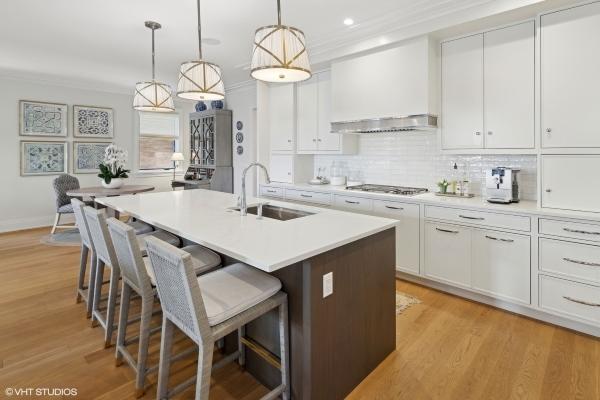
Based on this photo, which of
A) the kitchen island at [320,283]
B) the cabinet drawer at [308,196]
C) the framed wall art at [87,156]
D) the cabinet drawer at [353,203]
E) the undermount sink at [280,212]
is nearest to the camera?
the kitchen island at [320,283]

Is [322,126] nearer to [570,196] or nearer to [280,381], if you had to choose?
[570,196]

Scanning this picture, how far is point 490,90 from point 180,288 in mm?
3073

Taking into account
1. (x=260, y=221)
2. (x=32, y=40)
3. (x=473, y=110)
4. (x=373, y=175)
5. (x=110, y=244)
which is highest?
(x=32, y=40)

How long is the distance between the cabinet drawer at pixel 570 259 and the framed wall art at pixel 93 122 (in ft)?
23.2

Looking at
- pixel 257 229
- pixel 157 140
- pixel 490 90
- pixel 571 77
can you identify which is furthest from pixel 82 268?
pixel 157 140

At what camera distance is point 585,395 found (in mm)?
1914

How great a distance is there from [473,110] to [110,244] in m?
3.22

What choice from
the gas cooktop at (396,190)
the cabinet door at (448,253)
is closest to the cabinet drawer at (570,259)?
the cabinet door at (448,253)

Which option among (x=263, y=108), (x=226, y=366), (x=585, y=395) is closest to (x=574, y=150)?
(x=585, y=395)

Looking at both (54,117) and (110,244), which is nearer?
(110,244)

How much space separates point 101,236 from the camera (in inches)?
91.8

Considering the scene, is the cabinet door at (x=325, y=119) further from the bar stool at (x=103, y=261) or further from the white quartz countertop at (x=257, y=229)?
the bar stool at (x=103, y=261)

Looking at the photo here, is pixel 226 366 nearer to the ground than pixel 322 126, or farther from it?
nearer to the ground

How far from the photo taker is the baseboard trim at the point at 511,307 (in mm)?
2551
